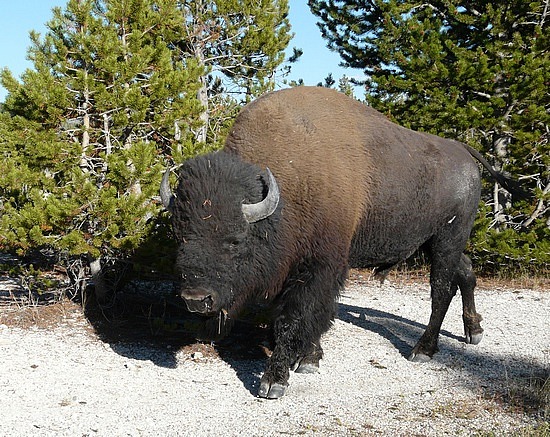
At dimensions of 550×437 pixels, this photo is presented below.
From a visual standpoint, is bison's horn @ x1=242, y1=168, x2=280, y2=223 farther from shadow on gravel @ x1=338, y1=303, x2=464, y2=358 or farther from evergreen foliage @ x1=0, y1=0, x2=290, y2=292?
shadow on gravel @ x1=338, y1=303, x2=464, y2=358

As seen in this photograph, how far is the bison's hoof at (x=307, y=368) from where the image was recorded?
227 inches

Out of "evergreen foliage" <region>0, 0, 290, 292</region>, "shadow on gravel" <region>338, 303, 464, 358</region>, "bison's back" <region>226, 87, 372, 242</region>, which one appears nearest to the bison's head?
"bison's back" <region>226, 87, 372, 242</region>

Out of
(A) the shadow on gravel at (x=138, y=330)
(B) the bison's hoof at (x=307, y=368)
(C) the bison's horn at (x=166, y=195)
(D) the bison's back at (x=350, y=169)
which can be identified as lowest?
(A) the shadow on gravel at (x=138, y=330)

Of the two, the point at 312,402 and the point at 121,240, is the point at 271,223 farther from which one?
the point at 121,240

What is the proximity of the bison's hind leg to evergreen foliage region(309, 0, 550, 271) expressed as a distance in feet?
11.3

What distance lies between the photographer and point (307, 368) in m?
5.78

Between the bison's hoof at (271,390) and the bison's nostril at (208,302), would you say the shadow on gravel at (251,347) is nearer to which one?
the bison's hoof at (271,390)

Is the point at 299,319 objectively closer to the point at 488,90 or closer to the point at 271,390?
the point at 271,390

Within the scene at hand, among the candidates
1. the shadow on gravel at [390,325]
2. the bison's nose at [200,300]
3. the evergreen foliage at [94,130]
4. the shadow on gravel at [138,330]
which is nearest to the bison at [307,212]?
the bison's nose at [200,300]

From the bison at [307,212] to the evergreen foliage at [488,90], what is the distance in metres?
3.81

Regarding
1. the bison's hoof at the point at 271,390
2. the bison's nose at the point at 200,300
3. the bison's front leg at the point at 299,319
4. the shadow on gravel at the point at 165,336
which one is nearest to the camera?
the bison's nose at the point at 200,300

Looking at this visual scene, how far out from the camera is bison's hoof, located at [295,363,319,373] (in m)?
5.77

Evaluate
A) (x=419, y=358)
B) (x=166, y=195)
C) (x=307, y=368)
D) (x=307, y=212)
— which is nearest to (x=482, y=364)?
(x=419, y=358)

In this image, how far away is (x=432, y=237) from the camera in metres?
6.52
